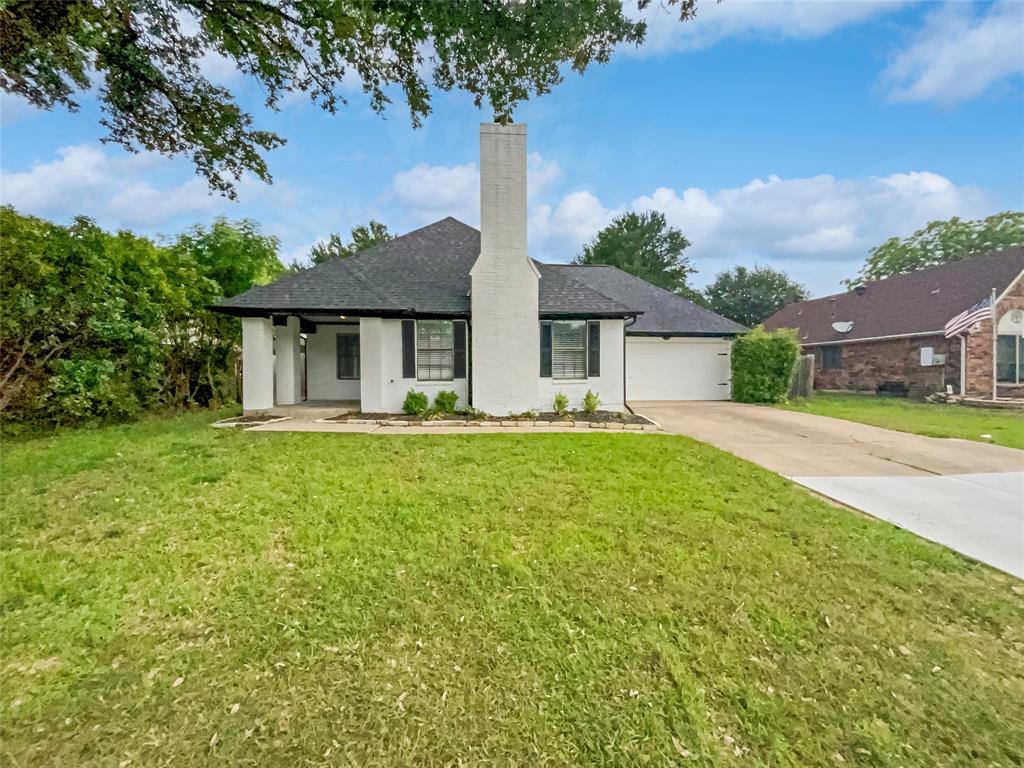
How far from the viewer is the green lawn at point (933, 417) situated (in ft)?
27.9

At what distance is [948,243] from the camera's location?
31.2 meters

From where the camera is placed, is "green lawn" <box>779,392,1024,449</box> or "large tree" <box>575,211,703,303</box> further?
"large tree" <box>575,211,703,303</box>

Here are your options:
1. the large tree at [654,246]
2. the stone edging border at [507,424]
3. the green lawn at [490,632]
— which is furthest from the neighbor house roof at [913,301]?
the green lawn at [490,632]

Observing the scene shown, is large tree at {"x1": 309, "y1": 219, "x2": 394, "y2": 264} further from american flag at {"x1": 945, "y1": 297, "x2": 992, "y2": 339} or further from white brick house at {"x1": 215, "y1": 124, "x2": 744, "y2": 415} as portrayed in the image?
american flag at {"x1": 945, "y1": 297, "x2": 992, "y2": 339}

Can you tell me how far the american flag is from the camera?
1508 centimetres

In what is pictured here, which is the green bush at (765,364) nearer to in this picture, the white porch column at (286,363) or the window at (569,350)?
the window at (569,350)

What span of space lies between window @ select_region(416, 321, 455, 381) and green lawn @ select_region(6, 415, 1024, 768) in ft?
18.5

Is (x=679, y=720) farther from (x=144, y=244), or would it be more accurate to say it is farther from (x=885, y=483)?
(x=144, y=244)

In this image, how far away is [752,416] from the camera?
11039 millimetres

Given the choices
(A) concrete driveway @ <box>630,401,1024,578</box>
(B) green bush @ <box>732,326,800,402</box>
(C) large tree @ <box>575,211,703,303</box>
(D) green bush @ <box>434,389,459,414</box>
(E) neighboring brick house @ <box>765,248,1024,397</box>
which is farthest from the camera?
(C) large tree @ <box>575,211,703,303</box>

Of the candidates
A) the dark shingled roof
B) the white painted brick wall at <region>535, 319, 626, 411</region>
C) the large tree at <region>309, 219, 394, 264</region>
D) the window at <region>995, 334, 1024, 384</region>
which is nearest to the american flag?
the window at <region>995, 334, 1024, 384</region>

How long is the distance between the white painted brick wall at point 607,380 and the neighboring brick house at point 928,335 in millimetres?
13938

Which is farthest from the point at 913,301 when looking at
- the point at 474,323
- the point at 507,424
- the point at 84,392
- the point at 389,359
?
the point at 84,392

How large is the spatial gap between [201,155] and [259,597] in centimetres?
701
